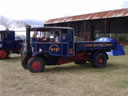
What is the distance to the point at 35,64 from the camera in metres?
7.88

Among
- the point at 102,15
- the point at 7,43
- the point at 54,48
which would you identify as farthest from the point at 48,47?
the point at 102,15

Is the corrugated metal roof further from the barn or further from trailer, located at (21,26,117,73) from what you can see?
trailer, located at (21,26,117,73)

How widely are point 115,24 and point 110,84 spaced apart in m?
16.3

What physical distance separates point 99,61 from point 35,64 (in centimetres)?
345

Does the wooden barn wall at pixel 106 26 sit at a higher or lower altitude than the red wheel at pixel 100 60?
higher

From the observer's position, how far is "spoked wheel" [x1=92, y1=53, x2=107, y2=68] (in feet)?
30.2

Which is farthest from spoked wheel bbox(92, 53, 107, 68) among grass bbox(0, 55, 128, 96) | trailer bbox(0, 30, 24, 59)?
trailer bbox(0, 30, 24, 59)

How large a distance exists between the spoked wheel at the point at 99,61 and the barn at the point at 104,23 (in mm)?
8766

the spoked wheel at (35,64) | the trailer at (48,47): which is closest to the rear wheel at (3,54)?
the trailer at (48,47)

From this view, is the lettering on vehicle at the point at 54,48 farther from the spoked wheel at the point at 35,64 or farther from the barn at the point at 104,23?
the barn at the point at 104,23

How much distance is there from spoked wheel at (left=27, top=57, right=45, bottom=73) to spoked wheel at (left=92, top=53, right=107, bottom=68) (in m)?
2.82

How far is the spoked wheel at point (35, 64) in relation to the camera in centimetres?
783

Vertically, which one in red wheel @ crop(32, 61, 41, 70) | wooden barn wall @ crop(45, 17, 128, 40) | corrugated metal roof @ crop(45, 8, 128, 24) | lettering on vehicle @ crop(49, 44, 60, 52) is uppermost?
corrugated metal roof @ crop(45, 8, 128, 24)

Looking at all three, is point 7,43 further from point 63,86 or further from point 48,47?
point 63,86
